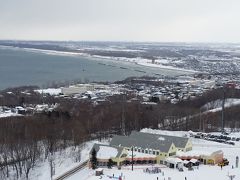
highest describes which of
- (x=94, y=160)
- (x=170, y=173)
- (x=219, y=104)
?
(x=94, y=160)

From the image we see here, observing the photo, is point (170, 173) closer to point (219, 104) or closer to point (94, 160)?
point (94, 160)

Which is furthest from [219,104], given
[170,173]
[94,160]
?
[94,160]

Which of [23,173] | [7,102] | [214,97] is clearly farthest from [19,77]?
[23,173]

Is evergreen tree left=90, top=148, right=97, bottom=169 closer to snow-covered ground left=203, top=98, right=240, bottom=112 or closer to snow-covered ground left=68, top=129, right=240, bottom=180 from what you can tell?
snow-covered ground left=68, top=129, right=240, bottom=180

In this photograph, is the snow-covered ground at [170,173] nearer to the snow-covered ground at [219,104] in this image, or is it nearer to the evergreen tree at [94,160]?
the evergreen tree at [94,160]

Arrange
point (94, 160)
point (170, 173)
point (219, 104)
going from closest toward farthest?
1. point (170, 173)
2. point (94, 160)
3. point (219, 104)

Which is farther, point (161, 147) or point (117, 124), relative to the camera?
point (117, 124)

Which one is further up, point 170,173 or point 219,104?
point 170,173

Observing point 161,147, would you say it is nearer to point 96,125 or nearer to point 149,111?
point 96,125

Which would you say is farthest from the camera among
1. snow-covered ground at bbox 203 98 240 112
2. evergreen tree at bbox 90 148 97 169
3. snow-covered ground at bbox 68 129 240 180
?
snow-covered ground at bbox 203 98 240 112

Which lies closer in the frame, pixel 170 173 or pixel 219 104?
pixel 170 173

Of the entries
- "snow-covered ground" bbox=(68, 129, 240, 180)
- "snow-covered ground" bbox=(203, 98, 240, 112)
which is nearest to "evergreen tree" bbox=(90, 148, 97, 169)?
"snow-covered ground" bbox=(68, 129, 240, 180)
